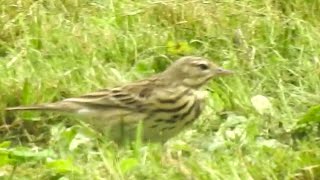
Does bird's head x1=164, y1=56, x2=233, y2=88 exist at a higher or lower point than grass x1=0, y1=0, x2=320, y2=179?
higher

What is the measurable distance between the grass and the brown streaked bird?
0.31 feet

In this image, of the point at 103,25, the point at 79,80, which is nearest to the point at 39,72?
the point at 79,80

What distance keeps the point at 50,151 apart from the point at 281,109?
59.1 inches

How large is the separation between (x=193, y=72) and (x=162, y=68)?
2.96 feet

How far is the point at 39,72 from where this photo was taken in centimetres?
733

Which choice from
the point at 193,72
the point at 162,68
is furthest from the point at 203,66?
the point at 162,68

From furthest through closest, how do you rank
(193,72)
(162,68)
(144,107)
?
(162,68) < (193,72) < (144,107)

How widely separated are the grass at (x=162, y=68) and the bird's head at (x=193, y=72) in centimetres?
27

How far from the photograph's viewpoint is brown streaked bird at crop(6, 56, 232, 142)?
641cm

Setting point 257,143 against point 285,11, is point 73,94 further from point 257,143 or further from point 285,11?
point 285,11

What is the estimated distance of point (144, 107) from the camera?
6461mm

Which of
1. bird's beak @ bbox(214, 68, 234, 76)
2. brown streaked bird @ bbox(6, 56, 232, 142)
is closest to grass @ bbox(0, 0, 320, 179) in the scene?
brown streaked bird @ bbox(6, 56, 232, 142)

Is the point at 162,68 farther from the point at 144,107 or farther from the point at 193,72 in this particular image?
the point at 144,107

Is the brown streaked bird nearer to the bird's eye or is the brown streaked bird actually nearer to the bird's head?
the bird's head
